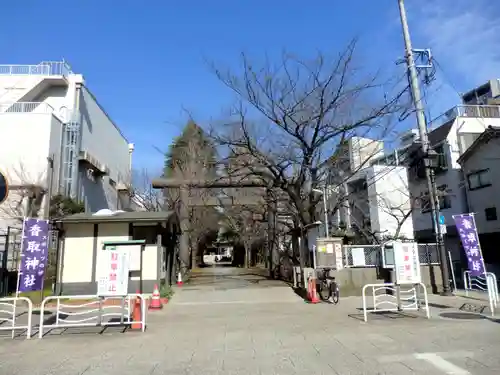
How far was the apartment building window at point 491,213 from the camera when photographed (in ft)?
77.5

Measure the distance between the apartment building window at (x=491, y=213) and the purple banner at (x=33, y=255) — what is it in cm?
2341

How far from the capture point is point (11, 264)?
17969 millimetres

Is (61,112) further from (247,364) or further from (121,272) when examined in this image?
(247,364)

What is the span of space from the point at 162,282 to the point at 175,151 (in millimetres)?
13793

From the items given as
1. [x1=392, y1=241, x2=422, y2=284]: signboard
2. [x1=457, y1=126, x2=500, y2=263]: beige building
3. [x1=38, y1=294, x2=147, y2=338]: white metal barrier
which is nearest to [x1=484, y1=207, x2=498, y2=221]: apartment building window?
[x1=457, y1=126, x2=500, y2=263]: beige building

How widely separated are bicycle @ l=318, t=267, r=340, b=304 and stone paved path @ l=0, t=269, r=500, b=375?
2.14 metres

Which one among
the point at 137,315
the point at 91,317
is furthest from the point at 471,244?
the point at 91,317

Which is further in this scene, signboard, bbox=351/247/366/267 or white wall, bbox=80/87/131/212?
white wall, bbox=80/87/131/212

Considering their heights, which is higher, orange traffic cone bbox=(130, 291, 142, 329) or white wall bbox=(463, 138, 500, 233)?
white wall bbox=(463, 138, 500, 233)

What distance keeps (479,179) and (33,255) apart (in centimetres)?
2430

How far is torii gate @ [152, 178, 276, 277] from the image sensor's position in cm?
2183

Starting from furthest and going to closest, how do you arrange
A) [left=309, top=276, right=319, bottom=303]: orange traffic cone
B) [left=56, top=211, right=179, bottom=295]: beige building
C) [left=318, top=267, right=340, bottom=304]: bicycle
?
[left=56, top=211, right=179, bottom=295]: beige building, [left=309, top=276, right=319, bottom=303]: orange traffic cone, [left=318, top=267, right=340, bottom=304]: bicycle

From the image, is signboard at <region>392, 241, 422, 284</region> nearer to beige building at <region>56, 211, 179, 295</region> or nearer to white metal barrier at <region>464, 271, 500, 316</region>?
white metal barrier at <region>464, 271, 500, 316</region>

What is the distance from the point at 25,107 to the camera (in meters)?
29.8
